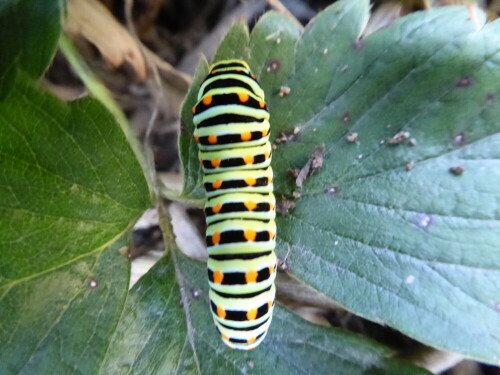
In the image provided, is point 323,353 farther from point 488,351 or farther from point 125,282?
point 125,282

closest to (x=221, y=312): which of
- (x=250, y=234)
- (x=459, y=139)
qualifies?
(x=250, y=234)

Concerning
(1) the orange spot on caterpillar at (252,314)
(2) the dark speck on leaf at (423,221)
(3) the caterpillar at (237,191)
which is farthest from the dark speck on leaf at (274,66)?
(1) the orange spot on caterpillar at (252,314)

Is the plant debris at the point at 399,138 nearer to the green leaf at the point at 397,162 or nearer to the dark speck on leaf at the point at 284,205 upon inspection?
the green leaf at the point at 397,162

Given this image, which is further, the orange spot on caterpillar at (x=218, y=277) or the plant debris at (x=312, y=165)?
the plant debris at (x=312, y=165)

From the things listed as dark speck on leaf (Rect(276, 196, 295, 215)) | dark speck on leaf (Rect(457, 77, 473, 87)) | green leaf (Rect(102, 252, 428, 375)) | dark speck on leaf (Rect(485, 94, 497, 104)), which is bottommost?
green leaf (Rect(102, 252, 428, 375))

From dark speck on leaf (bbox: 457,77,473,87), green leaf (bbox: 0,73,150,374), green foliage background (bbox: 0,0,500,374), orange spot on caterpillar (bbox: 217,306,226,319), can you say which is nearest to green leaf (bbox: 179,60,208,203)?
green foliage background (bbox: 0,0,500,374)

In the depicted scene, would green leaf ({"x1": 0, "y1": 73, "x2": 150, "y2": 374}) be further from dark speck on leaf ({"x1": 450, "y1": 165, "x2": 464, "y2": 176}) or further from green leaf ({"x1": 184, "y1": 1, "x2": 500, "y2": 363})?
dark speck on leaf ({"x1": 450, "y1": 165, "x2": 464, "y2": 176})

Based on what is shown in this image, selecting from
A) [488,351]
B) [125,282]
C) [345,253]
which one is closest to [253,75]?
[345,253]
